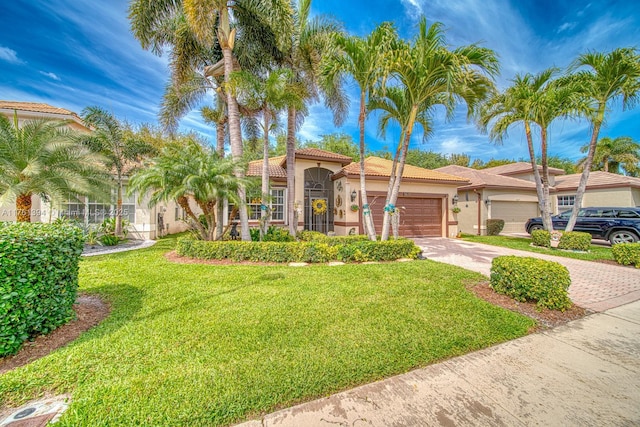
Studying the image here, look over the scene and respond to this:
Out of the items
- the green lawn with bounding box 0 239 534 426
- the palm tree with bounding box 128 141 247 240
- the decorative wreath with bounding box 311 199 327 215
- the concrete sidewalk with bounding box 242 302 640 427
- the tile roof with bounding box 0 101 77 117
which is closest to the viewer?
the concrete sidewalk with bounding box 242 302 640 427

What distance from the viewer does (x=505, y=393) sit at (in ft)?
8.27

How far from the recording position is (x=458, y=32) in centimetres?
825

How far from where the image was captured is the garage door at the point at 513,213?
1728cm

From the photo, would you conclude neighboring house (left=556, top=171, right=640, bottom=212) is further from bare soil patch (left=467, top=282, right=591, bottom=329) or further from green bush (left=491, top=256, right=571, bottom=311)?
bare soil patch (left=467, top=282, right=591, bottom=329)

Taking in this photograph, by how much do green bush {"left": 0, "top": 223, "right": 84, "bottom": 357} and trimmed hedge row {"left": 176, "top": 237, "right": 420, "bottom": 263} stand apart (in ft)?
14.5

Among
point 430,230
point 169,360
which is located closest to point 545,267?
point 169,360

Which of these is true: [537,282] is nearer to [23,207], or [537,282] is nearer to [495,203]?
[23,207]

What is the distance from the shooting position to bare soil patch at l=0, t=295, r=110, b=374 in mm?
2860

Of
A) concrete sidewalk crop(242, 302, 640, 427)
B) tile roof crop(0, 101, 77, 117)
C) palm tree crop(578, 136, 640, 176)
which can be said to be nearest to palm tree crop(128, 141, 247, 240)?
concrete sidewalk crop(242, 302, 640, 427)

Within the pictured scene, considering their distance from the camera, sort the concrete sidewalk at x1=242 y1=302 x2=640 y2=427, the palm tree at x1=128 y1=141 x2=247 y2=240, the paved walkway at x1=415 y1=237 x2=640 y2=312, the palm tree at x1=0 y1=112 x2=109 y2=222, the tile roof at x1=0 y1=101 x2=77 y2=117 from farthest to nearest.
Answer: the tile roof at x1=0 y1=101 x2=77 y2=117 < the palm tree at x1=128 y1=141 x2=247 y2=240 < the palm tree at x1=0 y1=112 x2=109 y2=222 < the paved walkway at x1=415 y1=237 x2=640 y2=312 < the concrete sidewalk at x1=242 y1=302 x2=640 y2=427

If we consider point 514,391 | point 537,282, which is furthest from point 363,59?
point 514,391

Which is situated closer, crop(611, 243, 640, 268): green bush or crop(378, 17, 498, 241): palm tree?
crop(378, 17, 498, 241): palm tree

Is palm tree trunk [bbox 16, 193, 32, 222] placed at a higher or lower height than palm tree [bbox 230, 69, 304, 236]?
lower

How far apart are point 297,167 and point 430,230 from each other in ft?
29.1
